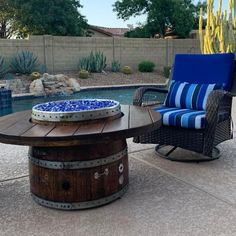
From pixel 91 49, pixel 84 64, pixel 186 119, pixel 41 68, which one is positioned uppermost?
pixel 91 49

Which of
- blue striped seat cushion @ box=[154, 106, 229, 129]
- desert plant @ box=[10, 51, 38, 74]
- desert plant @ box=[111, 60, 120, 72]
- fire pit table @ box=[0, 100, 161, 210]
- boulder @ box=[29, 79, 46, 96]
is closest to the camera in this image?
fire pit table @ box=[0, 100, 161, 210]

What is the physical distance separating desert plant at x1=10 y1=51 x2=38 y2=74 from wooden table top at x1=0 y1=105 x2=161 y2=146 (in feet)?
37.3

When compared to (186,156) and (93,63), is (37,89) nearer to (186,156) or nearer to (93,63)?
(93,63)

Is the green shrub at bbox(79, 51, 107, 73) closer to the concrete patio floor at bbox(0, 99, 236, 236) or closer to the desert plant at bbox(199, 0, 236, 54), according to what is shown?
the desert plant at bbox(199, 0, 236, 54)

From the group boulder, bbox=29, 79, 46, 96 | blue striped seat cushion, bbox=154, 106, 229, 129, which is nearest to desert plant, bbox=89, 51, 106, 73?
boulder, bbox=29, 79, 46, 96

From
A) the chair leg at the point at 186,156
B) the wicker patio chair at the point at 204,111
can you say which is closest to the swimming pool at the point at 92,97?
the wicker patio chair at the point at 204,111

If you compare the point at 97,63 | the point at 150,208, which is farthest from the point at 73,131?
the point at 97,63

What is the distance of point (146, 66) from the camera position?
53.0 feet

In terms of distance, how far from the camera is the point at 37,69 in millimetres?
13906

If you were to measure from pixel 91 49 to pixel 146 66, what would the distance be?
2771 mm

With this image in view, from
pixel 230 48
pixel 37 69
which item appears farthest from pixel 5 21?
pixel 230 48

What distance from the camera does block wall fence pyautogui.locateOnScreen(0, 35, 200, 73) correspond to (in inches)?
559

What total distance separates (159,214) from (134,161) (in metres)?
1.13

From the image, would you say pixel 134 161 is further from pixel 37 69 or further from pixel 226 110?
pixel 37 69
